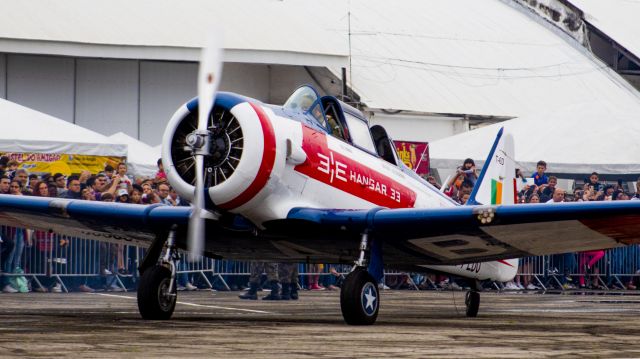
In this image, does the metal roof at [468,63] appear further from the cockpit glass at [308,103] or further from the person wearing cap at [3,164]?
the cockpit glass at [308,103]

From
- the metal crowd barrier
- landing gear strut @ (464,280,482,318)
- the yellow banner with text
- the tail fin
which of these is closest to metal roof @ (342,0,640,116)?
the metal crowd barrier

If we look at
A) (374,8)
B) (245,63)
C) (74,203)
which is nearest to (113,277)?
(74,203)

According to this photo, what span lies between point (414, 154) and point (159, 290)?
1517 centimetres

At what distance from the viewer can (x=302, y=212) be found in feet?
39.3

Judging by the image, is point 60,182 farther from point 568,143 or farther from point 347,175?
point 568,143

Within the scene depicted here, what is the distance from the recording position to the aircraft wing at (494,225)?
1151 cm

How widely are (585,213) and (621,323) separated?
1374 millimetres

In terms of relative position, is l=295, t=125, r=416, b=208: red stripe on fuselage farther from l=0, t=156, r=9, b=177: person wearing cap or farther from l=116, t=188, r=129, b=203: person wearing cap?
l=0, t=156, r=9, b=177: person wearing cap

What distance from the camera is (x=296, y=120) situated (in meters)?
12.0

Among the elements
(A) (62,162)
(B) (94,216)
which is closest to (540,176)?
(A) (62,162)

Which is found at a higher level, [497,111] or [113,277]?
[497,111]

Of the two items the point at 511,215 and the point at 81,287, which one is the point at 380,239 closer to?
the point at 511,215

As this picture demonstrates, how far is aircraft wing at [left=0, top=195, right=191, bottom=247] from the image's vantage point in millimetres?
12453

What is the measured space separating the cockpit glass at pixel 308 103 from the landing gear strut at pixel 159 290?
6.19 feet
